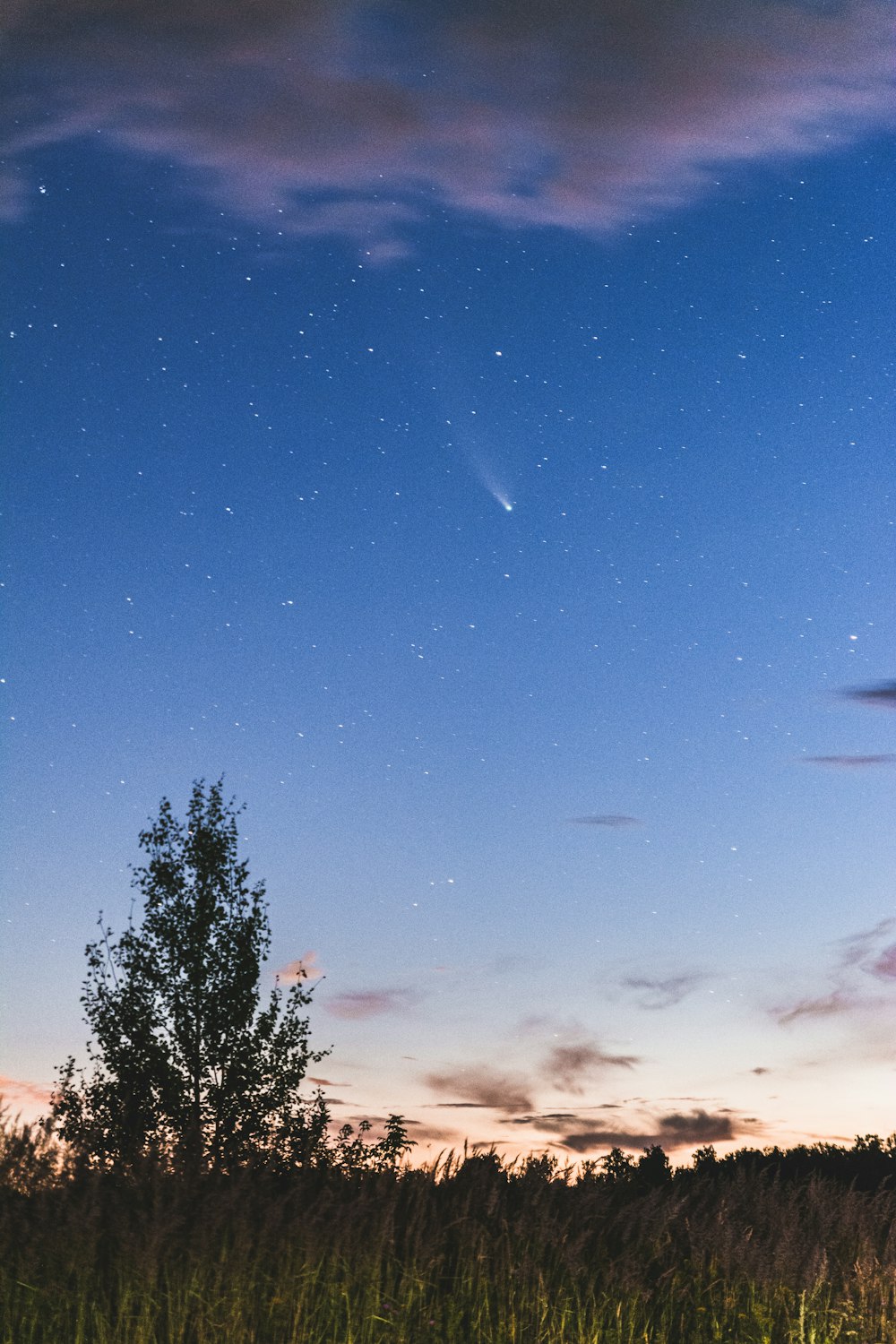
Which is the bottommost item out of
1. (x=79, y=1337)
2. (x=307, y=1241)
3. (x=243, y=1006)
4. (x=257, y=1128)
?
(x=79, y=1337)

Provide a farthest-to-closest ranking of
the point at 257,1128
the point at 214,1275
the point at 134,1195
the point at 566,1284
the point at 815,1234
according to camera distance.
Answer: the point at 257,1128 → the point at 815,1234 → the point at 566,1284 → the point at 134,1195 → the point at 214,1275

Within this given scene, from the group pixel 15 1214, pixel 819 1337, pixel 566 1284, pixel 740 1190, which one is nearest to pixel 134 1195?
pixel 15 1214

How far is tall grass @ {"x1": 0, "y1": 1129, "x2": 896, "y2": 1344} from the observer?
7.88 m

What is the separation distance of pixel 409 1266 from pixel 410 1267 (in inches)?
2.7

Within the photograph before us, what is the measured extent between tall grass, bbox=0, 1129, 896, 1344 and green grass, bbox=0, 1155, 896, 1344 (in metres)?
0.02

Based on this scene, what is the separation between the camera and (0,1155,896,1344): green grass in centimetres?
788

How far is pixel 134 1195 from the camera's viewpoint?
8781 mm

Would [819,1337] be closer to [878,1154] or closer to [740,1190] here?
[740,1190]

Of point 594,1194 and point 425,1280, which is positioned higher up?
point 594,1194

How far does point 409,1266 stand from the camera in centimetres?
866

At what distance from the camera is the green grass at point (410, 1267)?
7875 mm

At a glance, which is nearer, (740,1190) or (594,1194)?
(594,1194)

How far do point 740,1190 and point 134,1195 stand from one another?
5.74 metres

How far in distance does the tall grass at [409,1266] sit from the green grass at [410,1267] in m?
0.02
